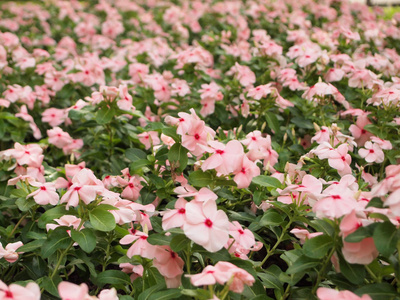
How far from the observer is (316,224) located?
5.00ft

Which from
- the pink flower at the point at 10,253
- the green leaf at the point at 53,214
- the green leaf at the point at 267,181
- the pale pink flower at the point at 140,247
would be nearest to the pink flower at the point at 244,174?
the green leaf at the point at 267,181

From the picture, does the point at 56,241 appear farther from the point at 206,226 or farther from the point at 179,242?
the point at 206,226

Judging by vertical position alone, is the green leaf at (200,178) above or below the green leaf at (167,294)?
above

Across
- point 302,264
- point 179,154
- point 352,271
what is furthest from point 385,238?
point 179,154

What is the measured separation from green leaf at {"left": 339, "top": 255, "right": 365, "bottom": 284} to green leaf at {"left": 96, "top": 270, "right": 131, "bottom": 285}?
0.78 metres

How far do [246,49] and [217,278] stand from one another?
3.29 metres

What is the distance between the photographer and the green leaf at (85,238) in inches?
65.5

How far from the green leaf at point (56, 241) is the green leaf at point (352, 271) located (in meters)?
1.00

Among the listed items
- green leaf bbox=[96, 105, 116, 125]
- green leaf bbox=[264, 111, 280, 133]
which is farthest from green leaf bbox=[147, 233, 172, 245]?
green leaf bbox=[264, 111, 280, 133]

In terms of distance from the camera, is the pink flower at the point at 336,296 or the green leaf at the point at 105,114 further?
the green leaf at the point at 105,114

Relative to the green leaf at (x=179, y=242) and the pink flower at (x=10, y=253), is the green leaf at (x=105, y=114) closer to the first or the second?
the pink flower at (x=10, y=253)

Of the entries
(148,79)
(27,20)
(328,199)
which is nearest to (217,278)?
(328,199)

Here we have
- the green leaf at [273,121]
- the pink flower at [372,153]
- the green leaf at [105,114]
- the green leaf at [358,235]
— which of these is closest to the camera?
the green leaf at [358,235]

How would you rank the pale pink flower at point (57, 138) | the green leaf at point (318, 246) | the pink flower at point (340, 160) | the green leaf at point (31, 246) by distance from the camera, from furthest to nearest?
1. the pale pink flower at point (57, 138)
2. the pink flower at point (340, 160)
3. the green leaf at point (31, 246)
4. the green leaf at point (318, 246)
